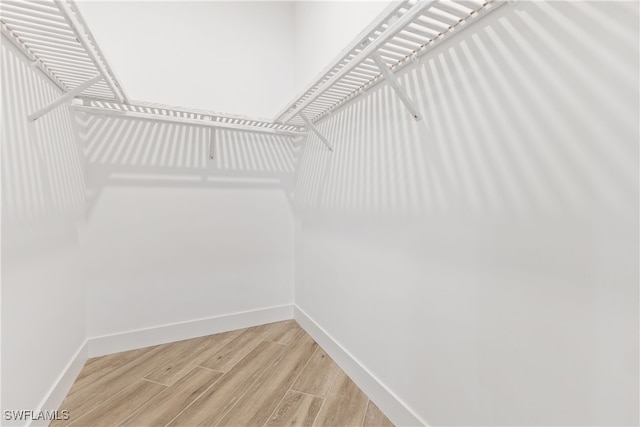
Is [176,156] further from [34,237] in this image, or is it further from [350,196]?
[350,196]

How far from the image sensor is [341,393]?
4.93 ft

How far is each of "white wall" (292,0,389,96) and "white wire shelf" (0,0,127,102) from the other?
0.83 metres

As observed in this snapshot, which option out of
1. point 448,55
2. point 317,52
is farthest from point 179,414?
point 317,52

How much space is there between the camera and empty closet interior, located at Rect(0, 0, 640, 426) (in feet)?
2.27

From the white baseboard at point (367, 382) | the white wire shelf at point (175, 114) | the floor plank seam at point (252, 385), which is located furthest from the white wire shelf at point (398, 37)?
the floor plank seam at point (252, 385)

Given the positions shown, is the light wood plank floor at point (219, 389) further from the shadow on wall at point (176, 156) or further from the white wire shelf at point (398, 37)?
the white wire shelf at point (398, 37)

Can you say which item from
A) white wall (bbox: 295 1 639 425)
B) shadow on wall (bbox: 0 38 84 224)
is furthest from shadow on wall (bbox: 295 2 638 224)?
shadow on wall (bbox: 0 38 84 224)

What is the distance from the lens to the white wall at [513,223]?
2.10 ft

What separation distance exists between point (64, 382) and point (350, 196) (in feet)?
5.72

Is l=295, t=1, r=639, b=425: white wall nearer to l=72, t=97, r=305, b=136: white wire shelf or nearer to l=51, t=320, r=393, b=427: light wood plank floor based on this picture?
Result: l=51, t=320, r=393, b=427: light wood plank floor

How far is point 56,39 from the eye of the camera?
1.04m

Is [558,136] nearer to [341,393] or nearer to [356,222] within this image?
[356,222]

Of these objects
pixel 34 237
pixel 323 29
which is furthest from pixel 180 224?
pixel 323 29

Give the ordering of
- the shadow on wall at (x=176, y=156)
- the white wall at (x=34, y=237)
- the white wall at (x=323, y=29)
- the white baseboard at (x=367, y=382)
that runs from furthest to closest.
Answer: the shadow on wall at (x=176, y=156) < the white wall at (x=323, y=29) < the white baseboard at (x=367, y=382) < the white wall at (x=34, y=237)
